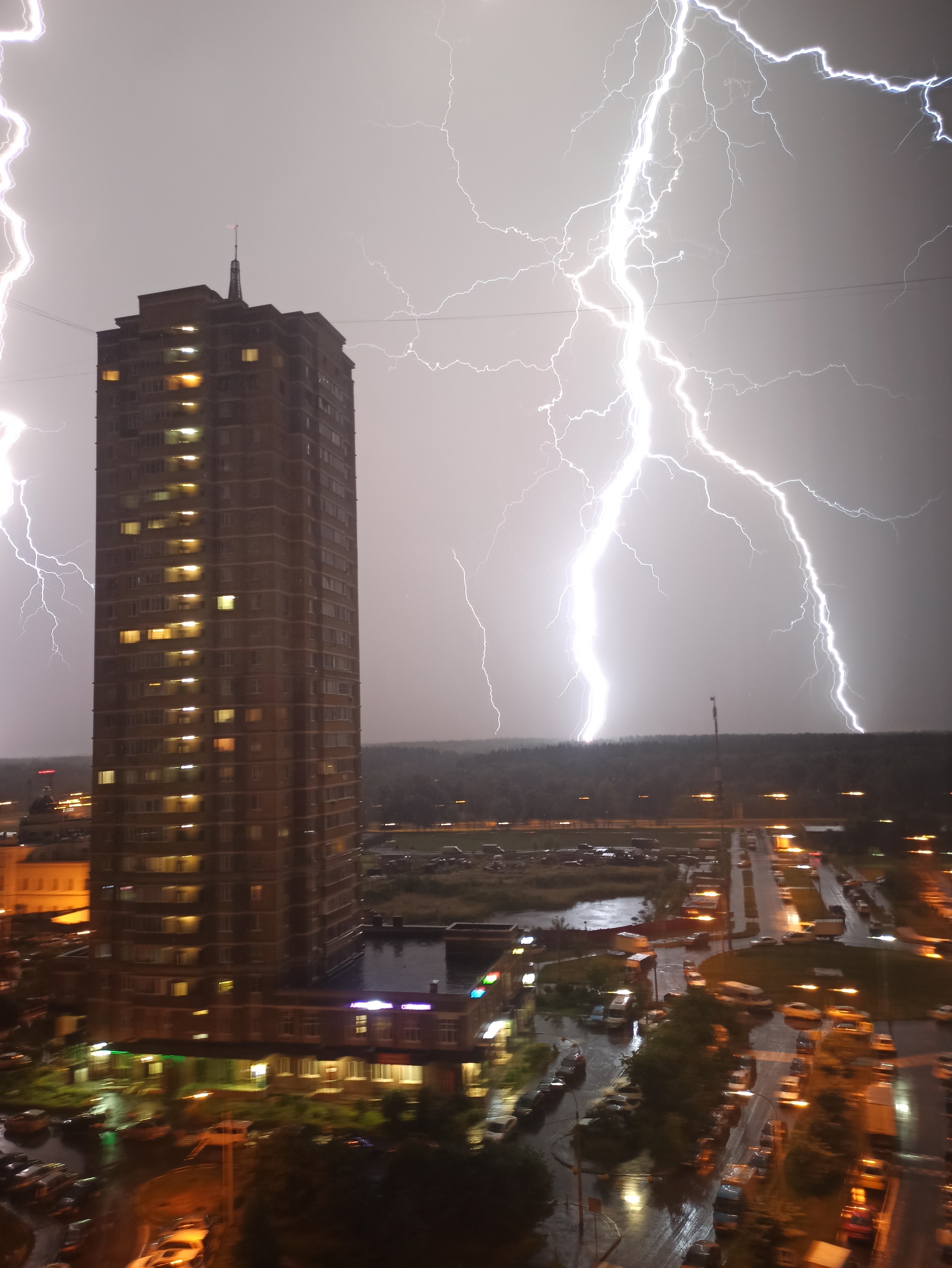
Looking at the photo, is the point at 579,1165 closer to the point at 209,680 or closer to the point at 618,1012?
the point at 618,1012

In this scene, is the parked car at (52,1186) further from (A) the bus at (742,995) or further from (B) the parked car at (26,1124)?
(A) the bus at (742,995)

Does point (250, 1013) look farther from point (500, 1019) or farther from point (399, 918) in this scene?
point (399, 918)

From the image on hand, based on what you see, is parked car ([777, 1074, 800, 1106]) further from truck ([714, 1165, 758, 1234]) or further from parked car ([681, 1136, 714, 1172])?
truck ([714, 1165, 758, 1234])

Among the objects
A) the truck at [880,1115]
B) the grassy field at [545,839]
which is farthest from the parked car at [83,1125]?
the grassy field at [545,839]

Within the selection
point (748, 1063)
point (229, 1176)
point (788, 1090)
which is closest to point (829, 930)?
point (748, 1063)

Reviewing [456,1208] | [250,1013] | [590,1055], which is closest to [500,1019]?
→ [590,1055]
